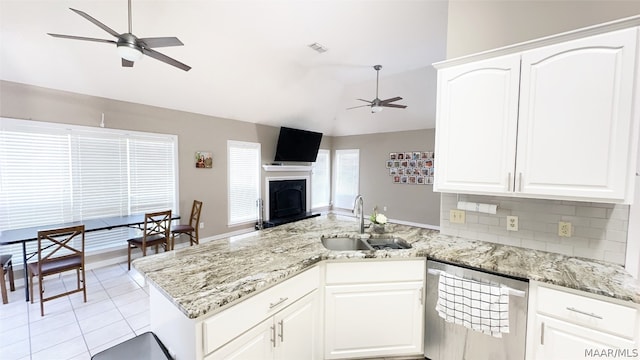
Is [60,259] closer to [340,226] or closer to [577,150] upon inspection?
[340,226]

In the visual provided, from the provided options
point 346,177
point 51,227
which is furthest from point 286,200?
point 51,227

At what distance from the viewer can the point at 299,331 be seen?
1.67 meters

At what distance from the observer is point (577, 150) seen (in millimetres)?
1613

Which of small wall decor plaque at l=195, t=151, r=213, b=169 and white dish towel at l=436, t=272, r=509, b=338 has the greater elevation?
small wall decor plaque at l=195, t=151, r=213, b=169

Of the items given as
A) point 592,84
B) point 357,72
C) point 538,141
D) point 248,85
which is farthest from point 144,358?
point 357,72

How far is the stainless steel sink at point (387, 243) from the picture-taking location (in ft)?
7.24

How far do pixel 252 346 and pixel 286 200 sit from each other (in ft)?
17.1

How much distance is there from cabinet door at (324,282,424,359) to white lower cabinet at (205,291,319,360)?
5.6 inches

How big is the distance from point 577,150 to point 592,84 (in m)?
0.39

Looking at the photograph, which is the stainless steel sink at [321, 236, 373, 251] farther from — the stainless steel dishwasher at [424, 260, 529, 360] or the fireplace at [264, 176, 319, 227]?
the fireplace at [264, 176, 319, 227]

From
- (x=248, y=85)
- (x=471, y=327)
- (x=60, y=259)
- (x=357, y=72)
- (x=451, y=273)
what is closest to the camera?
(x=471, y=327)

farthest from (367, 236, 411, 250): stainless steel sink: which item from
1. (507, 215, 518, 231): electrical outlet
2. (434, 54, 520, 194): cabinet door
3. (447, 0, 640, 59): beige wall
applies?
(447, 0, 640, 59): beige wall

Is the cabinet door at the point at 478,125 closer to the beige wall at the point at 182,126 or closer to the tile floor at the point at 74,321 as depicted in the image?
the tile floor at the point at 74,321

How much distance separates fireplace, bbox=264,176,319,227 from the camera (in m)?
6.12
